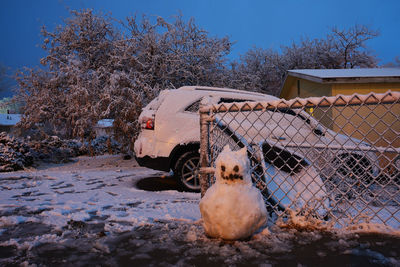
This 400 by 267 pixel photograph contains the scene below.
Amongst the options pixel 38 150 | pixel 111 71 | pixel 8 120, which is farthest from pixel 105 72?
pixel 8 120

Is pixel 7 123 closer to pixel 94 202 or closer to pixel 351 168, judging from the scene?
pixel 94 202

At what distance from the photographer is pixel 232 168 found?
6.88ft

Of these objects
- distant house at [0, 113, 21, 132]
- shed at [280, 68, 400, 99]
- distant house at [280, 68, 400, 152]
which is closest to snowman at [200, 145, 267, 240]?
distant house at [280, 68, 400, 152]

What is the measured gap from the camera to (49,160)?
10172mm

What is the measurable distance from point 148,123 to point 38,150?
7.72m

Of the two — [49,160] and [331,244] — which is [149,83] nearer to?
[49,160]

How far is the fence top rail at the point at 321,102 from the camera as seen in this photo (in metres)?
2.10

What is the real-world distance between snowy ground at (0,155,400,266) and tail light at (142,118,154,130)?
1441mm

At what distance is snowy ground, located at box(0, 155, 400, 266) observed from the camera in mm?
1934

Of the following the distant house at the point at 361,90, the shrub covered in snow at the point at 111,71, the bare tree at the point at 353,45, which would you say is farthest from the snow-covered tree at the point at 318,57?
the distant house at the point at 361,90

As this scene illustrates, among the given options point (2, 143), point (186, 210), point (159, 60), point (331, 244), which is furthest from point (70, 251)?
point (159, 60)

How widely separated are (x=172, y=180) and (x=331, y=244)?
4.14 metres

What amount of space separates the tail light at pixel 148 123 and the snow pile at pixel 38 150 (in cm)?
544

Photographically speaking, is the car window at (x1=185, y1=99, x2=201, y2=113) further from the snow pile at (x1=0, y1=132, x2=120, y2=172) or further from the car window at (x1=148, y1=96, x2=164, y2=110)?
the snow pile at (x1=0, y1=132, x2=120, y2=172)
